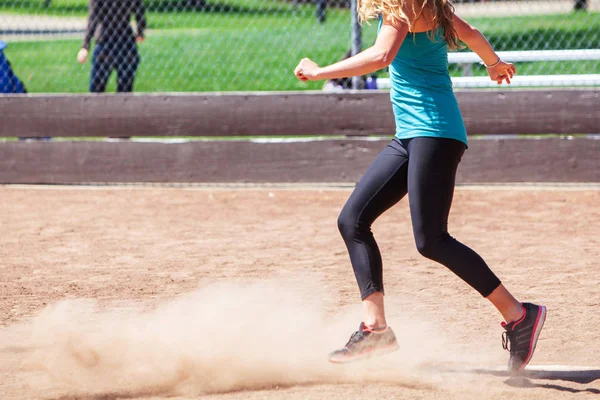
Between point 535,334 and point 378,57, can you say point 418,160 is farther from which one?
point 535,334

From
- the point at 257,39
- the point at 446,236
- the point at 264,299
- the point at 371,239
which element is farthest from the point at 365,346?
the point at 257,39

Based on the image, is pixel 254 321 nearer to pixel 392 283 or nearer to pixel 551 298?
A: pixel 392 283

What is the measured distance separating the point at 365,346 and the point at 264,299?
52.4 inches

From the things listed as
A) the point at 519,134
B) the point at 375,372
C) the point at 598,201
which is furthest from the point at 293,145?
the point at 375,372

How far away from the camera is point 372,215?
3.73m

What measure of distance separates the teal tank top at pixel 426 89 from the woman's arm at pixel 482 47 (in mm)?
89

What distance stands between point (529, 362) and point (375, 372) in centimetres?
68

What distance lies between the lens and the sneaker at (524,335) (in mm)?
3615

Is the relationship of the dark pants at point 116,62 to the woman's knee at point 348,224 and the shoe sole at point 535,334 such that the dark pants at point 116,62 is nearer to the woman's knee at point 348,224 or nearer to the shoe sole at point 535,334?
the woman's knee at point 348,224

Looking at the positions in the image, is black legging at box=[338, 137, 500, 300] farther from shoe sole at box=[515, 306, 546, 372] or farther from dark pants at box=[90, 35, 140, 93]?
dark pants at box=[90, 35, 140, 93]

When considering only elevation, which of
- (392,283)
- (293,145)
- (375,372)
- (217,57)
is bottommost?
(217,57)

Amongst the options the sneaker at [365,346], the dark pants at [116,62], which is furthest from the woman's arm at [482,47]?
the dark pants at [116,62]

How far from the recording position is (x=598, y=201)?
312 inches

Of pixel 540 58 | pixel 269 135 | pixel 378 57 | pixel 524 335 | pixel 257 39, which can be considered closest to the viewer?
pixel 378 57
